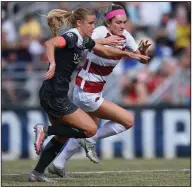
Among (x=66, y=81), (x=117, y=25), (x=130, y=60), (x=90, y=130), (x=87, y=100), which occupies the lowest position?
(x=130, y=60)

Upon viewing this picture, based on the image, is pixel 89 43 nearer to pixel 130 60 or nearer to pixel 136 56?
pixel 136 56

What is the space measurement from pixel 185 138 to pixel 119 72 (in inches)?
95.0

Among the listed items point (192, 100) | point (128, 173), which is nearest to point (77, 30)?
point (128, 173)

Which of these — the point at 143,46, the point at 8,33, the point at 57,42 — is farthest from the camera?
the point at 8,33

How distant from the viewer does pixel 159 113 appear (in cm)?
1672

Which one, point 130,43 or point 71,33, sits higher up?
point 71,33

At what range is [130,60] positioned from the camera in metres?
18.0

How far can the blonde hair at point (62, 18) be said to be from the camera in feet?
31.3

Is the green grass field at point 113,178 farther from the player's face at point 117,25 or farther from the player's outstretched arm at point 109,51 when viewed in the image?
the player's face at point 117,25

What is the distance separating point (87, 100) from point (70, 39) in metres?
1.56

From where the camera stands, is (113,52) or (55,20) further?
(113,52)

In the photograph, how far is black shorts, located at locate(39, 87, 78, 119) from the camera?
9.38 metres

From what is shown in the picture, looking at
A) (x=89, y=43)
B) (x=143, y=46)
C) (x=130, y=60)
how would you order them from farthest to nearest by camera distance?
(x=130, y=60) → (x=143, y=46) → (x=89, y=43)

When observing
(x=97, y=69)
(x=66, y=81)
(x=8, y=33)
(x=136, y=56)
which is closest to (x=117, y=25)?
(x=97, y=69)
